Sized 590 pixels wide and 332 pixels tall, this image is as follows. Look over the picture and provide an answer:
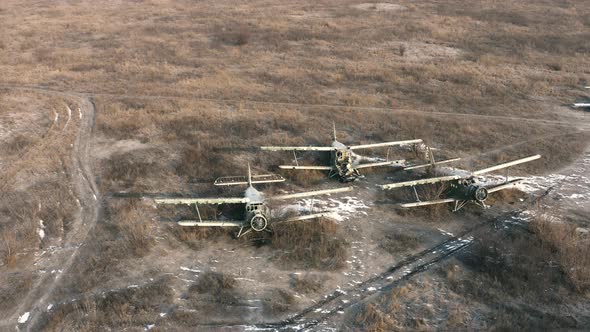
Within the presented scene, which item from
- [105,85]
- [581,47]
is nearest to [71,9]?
[105,85]

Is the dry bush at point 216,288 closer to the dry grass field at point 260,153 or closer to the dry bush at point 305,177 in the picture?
the dry grass field at point 260,153

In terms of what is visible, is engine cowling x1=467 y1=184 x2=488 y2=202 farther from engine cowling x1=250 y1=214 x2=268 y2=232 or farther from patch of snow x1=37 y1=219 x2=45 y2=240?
patch of snow x1=37 y1=219 x2=45 y2=240

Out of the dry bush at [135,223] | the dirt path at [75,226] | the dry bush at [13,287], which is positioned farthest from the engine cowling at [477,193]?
the dry bush at [13,287]

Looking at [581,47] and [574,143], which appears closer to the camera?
[574,143]

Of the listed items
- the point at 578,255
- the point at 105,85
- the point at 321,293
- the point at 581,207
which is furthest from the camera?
the point at 105,85

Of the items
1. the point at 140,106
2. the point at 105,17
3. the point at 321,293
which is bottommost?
the point at 321,293

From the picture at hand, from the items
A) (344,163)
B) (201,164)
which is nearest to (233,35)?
(201,164)

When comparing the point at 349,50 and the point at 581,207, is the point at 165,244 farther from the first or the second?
the point at 349,50
